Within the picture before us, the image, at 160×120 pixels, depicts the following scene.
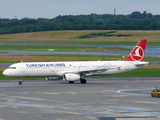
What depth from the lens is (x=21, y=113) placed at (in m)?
42.9

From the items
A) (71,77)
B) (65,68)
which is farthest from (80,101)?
(65,68)

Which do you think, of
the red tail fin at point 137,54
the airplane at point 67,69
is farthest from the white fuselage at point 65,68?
the red tail fin at point 137,54

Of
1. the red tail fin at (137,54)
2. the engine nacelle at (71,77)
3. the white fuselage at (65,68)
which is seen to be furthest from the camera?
the red tail fin at (137,54)

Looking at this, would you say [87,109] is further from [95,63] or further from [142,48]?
[142,48]

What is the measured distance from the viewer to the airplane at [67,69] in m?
72.1

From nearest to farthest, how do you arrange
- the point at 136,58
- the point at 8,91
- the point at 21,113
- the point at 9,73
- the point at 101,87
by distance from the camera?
the point at 21,113 < the point at 8,91 < the point at 101,87 < the point at 9,73 < the point at 136,58

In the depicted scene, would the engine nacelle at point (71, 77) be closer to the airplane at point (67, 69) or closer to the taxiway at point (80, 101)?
the airplane at point (67, 69)

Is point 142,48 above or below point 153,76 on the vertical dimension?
above

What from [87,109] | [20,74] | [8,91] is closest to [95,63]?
[20,74]

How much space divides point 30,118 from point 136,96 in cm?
2007

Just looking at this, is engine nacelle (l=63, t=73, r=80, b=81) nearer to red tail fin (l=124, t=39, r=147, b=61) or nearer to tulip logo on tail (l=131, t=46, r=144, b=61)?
red tail fin (l=124, t=39, r=147, b=61)

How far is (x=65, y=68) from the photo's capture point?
73875mm

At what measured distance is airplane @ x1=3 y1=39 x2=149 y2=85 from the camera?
236ft

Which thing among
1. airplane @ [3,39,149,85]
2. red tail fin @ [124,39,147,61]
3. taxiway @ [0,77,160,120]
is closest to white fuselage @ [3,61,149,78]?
airplane @ [3,39,149,85]
